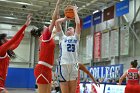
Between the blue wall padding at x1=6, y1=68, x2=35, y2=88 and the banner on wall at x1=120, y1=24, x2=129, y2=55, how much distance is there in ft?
34.7

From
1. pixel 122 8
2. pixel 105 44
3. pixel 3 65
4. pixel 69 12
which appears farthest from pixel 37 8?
pixel 69 12

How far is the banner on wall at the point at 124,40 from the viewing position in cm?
1869

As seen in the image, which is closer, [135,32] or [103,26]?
[135,32]

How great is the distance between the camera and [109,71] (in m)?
18.8

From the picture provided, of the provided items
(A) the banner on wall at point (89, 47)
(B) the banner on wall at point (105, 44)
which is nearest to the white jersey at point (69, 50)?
(B) the banner on wall at point (105, 44)

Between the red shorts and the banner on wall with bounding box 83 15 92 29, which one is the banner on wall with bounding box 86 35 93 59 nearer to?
the banner on wall with bounding box 83 15 92 29

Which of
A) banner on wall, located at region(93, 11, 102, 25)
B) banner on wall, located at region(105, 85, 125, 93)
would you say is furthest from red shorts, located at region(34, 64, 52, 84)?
banner on wall, located at region(93, 11, 102, 25)

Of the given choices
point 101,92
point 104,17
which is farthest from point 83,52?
point 101,92

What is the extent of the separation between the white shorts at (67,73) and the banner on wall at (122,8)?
14.3 m

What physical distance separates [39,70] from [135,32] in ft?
47.8

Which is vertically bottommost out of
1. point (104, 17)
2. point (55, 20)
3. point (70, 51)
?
point (70, 51)

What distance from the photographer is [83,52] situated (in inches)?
1029

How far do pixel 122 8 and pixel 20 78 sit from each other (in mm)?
12227

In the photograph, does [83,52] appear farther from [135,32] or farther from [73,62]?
[73,62]
